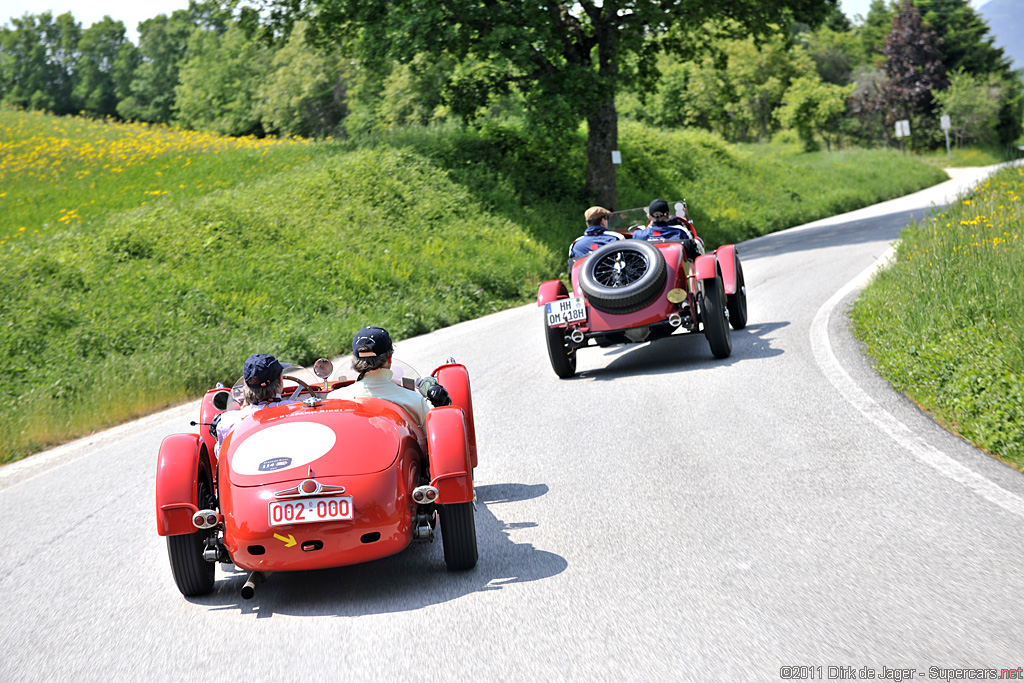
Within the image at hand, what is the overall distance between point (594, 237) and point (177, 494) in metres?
6.39

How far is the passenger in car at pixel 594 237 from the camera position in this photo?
32.8ft

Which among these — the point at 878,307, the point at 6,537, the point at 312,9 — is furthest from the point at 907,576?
the point at 312,9

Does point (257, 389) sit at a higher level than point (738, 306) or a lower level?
higher

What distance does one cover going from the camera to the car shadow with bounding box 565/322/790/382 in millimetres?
9320

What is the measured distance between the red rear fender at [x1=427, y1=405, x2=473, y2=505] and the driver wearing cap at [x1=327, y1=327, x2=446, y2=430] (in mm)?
485

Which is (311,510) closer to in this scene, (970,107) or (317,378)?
(317,378)

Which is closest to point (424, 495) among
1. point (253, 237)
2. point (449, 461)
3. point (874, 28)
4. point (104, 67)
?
point (449, 461)

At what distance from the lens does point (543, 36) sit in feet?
66.6

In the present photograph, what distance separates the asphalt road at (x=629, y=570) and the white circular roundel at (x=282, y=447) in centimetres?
69

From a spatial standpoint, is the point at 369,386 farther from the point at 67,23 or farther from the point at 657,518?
the point at 67,23

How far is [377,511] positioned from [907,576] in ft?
7.65

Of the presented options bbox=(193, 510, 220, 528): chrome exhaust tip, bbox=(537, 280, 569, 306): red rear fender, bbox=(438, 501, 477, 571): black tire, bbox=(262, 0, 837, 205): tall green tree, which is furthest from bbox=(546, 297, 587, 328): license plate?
bbox=(262, 0, 837, 205): tall green tree

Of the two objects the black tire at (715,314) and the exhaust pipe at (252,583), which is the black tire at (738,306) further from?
the exhaust pipe at (252,583)

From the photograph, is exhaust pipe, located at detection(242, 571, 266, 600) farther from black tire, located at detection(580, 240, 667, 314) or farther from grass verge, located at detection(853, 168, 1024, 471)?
black tire, located at detection(580, 240, 667, 314)
